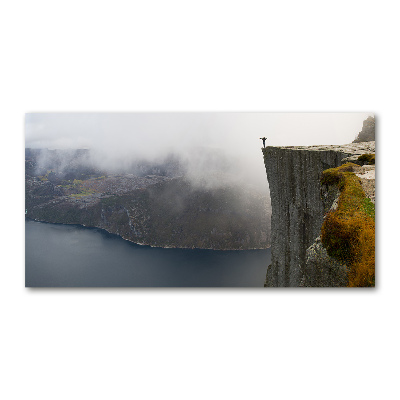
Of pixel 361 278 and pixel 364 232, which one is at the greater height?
A: pixel 364 232

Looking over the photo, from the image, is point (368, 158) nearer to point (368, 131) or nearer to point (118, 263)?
point (368, 131)

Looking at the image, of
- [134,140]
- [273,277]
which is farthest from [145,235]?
[273,277]

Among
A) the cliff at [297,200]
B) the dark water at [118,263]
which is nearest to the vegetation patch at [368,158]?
the cliff at [297,200]

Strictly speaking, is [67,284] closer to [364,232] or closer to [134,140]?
[134,140]

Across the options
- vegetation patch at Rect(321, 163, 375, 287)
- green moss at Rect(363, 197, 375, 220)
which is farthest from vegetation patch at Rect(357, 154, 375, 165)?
green moss at Rect(363, 197, 375, 220)

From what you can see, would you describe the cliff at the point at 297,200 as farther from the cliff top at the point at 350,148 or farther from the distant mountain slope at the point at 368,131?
the distant mountain slope at the point at 368,131
